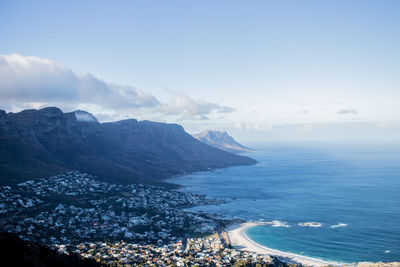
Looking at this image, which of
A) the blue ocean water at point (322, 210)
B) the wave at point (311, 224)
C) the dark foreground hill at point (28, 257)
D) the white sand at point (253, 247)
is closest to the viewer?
the dark foreground hill at point (28, 257)

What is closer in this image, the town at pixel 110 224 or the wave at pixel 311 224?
the town at pixel 110 224

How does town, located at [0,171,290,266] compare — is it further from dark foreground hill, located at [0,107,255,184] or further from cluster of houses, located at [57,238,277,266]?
dark foreground hill, located at [0,107,255,184]

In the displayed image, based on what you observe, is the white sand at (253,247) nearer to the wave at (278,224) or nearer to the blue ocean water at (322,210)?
the blue ocean water at (322,210)

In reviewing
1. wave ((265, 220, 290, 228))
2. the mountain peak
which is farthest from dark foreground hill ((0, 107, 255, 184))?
wave ((265, 220, 290, 228))

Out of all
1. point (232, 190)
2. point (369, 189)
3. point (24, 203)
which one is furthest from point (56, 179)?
point (369, 189)

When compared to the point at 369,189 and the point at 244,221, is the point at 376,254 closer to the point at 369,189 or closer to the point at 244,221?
the point at 244,221

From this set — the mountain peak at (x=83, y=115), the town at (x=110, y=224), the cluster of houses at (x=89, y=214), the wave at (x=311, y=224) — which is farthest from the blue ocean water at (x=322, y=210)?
the mountain peak at (x=83, y=115)

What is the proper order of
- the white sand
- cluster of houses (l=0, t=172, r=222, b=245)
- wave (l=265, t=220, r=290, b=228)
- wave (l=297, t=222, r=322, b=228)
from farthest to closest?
1. wave (l=265, t=220, r=290, b=228)
2. wave (l=297, t=222, r=322, b=228)
3. cluster of houses (l=0, t=172, r=222, b=245)
4. the white sand
